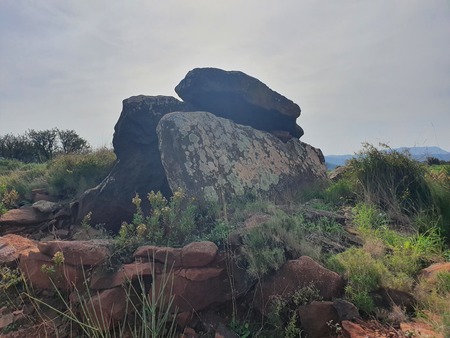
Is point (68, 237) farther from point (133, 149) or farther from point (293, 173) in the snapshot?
point (293, 173)

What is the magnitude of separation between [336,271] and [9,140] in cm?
2533

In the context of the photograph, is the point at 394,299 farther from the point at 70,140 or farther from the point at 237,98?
the point at 70,140

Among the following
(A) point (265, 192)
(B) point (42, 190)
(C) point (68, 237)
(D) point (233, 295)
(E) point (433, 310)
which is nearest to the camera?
(E) point (433, 310)

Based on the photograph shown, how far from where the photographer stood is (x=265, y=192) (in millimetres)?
6336

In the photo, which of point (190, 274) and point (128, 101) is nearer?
point (190, 274)

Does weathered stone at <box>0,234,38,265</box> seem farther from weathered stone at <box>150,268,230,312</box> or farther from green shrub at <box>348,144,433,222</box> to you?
green shrub at <box>348,144,433,222</box>

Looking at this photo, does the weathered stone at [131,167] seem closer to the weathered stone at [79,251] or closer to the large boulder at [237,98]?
the large boulder at [237,98]

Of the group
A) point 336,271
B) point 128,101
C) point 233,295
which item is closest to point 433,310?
point 336,271

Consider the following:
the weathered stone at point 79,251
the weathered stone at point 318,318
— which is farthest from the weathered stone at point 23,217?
the weathered stone at point 318,318

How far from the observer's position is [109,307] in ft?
10.8

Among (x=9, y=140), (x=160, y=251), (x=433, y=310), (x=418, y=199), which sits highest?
(x=9, y=140)

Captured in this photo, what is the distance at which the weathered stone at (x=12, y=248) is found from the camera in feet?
13.4

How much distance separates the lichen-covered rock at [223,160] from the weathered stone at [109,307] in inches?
94.0

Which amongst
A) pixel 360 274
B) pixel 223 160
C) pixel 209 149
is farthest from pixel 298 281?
pixel 209 149
